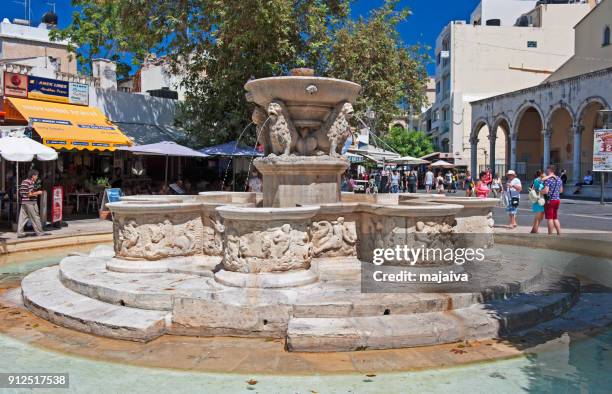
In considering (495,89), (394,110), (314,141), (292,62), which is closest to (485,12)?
(495,89)

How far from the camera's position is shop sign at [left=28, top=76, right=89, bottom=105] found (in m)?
15.7

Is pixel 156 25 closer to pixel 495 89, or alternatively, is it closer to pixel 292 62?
pixel 292 62

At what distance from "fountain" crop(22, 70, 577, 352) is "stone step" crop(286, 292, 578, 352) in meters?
0.01

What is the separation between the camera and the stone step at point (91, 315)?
4750 millimetres

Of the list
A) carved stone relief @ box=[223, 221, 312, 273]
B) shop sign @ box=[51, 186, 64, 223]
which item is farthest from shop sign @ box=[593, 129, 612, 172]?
shop sign @ box=[51, 186, 64, 223]

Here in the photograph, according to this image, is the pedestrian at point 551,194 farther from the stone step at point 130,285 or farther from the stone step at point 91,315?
the stone step at point 91,315

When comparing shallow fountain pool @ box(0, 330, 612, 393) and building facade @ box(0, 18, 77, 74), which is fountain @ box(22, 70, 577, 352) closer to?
shallow fountain pool @ box(0, 330, 612, 393)

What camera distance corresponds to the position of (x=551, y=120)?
30.7 m

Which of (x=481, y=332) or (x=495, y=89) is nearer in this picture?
(x=481, y=332)

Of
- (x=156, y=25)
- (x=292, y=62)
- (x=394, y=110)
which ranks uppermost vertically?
(x=156, y=25)

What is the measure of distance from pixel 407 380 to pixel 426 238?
7.75ft

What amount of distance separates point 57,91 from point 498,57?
1533 inches

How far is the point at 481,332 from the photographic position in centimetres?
473

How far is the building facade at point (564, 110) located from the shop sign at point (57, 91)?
940 inches
